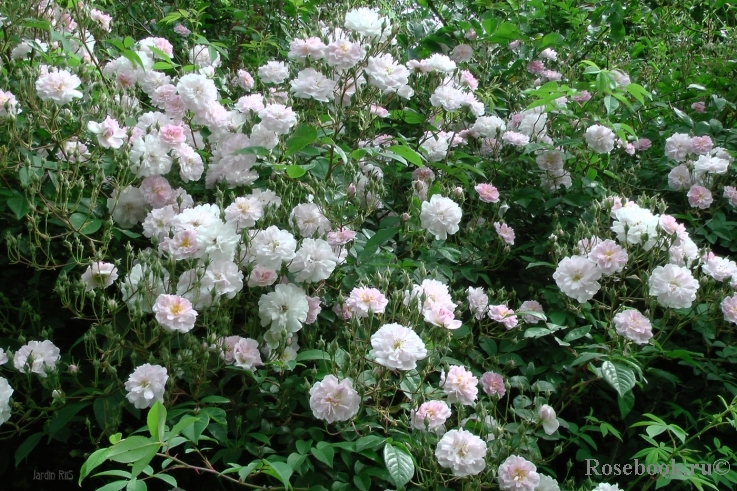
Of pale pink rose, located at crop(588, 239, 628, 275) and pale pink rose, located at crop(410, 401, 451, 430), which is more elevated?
pale pink rose, located at crop(588, 239, 628, 275)

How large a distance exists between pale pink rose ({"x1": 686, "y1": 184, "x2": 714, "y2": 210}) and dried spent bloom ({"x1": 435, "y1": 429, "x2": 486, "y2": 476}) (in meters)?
1.78

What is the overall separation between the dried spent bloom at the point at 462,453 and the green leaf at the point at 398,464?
11 centimetres

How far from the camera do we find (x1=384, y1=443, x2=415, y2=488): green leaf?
5.14ft

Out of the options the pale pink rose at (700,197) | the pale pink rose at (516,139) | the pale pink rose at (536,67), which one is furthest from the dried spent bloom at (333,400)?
the pale pink rose at (536,67)

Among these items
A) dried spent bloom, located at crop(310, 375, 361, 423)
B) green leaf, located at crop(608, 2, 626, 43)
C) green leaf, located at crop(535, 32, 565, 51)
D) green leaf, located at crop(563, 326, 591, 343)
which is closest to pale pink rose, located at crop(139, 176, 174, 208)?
dried spent bloom, located at crop(310, 375, 361, 423)

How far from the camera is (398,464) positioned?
62.8 inches

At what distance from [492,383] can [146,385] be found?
100 cm

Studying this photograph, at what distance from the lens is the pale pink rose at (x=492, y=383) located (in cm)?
204

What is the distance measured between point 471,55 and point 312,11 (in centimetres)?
88

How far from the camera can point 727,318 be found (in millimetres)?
2178

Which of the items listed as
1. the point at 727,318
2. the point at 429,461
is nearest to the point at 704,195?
the point at 727,318

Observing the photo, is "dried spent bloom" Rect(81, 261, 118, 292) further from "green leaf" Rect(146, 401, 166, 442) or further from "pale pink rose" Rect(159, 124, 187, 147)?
"green leaf" Rect(146, 401, 166, 442)

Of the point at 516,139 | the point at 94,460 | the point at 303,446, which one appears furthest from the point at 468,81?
the point at 94,460

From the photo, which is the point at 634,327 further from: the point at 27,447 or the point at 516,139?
the point at 27,447
